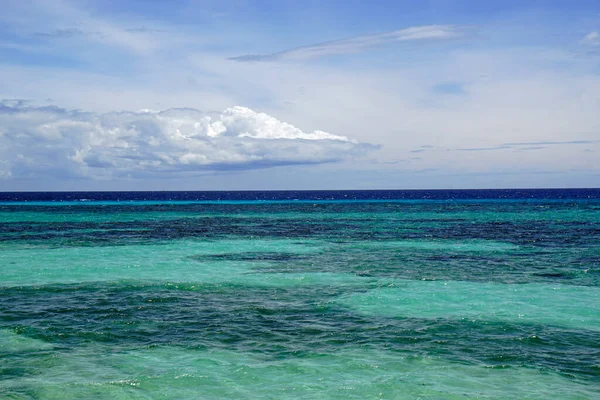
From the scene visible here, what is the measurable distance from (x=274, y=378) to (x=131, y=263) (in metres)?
19.1

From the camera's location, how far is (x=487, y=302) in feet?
64.4

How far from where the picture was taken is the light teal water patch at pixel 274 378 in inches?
450

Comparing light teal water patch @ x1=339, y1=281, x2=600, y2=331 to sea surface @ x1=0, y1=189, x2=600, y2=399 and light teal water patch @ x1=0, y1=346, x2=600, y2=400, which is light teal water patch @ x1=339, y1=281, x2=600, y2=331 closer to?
sea surface @ x1=0, y1=189, x2=600, y2=399

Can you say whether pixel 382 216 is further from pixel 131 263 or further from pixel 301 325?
pixel 301 325

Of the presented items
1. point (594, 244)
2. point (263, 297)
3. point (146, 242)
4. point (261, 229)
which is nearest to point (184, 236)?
point (146, 242)

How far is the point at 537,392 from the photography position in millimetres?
11492

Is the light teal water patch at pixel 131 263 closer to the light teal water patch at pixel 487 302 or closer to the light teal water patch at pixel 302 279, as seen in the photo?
the light teal water patch at pixel 302 279

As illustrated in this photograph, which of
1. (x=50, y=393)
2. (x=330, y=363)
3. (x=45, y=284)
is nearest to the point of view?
(x=50, y=393)

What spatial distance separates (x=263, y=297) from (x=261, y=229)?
107 ft

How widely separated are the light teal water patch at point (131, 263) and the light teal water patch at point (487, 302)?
733 cm

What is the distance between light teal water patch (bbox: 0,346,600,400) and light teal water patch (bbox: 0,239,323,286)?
11.2 metres

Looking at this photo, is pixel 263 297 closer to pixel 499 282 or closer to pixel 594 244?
pixel 499 282

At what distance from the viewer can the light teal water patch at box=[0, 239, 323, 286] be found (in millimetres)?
25203

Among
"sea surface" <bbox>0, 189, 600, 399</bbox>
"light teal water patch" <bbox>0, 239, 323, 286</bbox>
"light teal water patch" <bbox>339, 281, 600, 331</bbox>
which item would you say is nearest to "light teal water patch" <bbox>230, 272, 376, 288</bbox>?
"sea surface" <bbox>0, 189, 600, 399</bbox>
